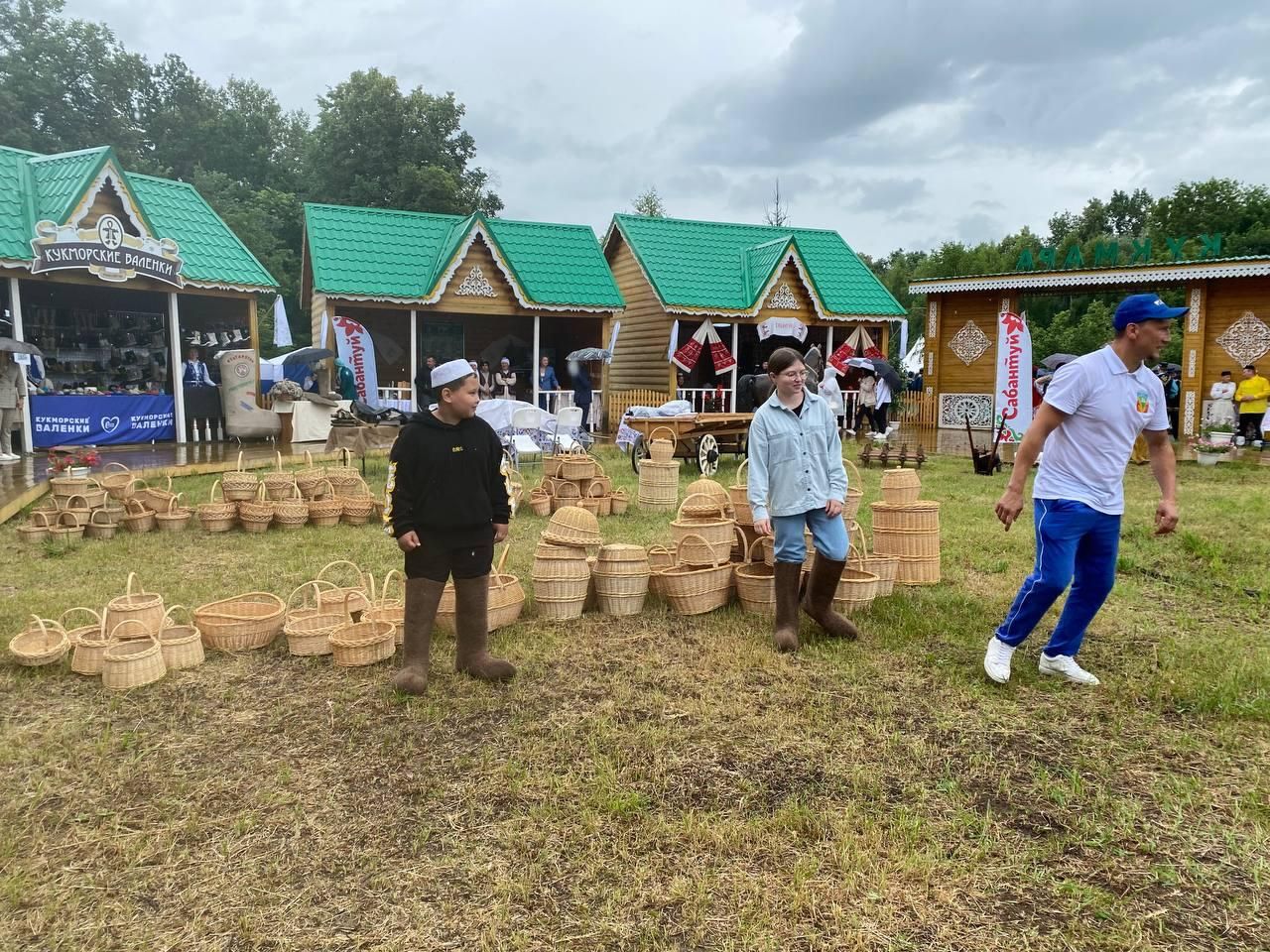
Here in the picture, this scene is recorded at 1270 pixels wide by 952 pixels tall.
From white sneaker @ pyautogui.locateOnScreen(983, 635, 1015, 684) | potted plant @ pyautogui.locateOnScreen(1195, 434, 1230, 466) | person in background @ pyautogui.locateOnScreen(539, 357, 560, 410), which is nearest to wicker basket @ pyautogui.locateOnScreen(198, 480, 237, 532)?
white sneaker @ pyautogui.locateOnScreen(983, 635, 1015, 684)

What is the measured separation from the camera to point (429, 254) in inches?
746

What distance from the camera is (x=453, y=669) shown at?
4984 mm

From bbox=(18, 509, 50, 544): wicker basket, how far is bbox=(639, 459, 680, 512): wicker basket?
6.09m

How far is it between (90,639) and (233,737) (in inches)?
59.7

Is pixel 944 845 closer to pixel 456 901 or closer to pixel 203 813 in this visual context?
pixel 456 901

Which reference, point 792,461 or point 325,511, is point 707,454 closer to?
point 325,511

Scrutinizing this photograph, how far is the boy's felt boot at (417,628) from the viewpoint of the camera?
466 cm

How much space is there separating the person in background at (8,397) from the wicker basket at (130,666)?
1037 cm

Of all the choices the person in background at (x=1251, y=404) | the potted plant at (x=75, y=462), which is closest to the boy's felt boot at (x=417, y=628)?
the potted plant at (x=75, y=462)

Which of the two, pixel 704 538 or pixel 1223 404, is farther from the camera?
pixel 1223 404

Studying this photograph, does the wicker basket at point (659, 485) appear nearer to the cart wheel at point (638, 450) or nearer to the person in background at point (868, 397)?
the cart wheel at point (638, 450)

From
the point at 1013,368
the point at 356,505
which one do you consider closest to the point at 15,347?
the point at 356,505

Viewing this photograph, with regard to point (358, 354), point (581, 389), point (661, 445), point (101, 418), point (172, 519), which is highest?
point (358, 354)

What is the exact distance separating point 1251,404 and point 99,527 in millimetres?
19046
